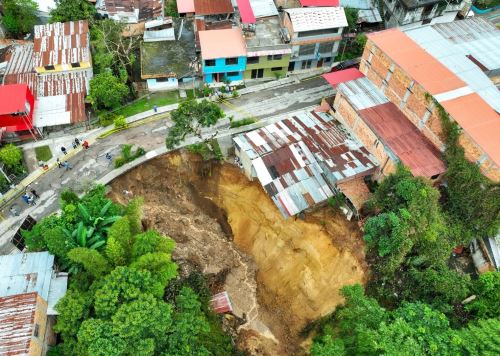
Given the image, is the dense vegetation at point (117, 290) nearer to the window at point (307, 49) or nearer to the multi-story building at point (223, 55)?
the multi-story building at point (223, 55)

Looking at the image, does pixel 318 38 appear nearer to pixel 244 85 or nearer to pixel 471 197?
pixel 244 85

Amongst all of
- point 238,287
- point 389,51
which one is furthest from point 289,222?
point 389,51

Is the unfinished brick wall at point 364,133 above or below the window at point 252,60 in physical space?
below

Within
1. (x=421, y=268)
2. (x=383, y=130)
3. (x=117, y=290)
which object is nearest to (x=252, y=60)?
(x=383, y=130)

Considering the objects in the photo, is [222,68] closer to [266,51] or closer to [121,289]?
[266,51]

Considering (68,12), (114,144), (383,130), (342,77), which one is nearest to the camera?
(383,130)

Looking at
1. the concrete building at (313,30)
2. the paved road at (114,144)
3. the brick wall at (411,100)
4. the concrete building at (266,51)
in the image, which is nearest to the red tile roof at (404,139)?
the brick wall at (411,100)
